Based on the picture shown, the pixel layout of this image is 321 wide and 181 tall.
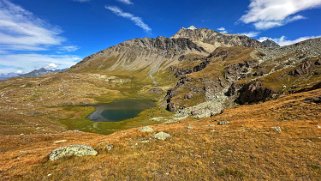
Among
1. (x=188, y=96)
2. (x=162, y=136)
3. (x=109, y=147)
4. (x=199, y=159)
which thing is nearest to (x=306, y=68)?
(x=188, y=96)

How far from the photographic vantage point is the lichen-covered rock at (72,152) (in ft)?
96.8

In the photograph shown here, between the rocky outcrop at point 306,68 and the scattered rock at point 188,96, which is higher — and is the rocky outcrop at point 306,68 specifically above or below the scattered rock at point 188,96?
above

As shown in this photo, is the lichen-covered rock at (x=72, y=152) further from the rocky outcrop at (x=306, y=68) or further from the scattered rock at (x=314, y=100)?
the rocky outcrop at (x=306, y=68)

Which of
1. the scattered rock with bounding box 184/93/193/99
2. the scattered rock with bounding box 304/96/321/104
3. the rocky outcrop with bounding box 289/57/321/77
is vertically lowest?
the scattered rock with bounding box 184/93/193/99

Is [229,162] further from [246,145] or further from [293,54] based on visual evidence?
[293,54]

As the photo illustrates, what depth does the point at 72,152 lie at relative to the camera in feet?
98.2

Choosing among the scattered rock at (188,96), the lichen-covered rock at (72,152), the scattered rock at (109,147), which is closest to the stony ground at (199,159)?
the scattered rock at (109,147)

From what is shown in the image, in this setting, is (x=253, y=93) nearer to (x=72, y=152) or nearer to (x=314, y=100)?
(x=314, y=100)

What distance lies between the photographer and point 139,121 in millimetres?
136250

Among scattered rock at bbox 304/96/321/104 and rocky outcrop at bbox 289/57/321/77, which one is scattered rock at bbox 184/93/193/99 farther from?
scattered rock at bbox 304/96/321/104

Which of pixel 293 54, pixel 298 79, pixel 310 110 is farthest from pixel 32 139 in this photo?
pixel 293 54

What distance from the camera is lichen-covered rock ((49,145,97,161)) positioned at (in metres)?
29.5

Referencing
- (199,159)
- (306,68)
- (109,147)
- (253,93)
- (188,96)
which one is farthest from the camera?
(188,96)

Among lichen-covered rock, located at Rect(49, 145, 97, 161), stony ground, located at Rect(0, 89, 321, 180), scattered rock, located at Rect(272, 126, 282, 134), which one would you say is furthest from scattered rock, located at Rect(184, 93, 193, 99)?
lichen-covered rock, located at Rect(49, 145, 97, 161)
